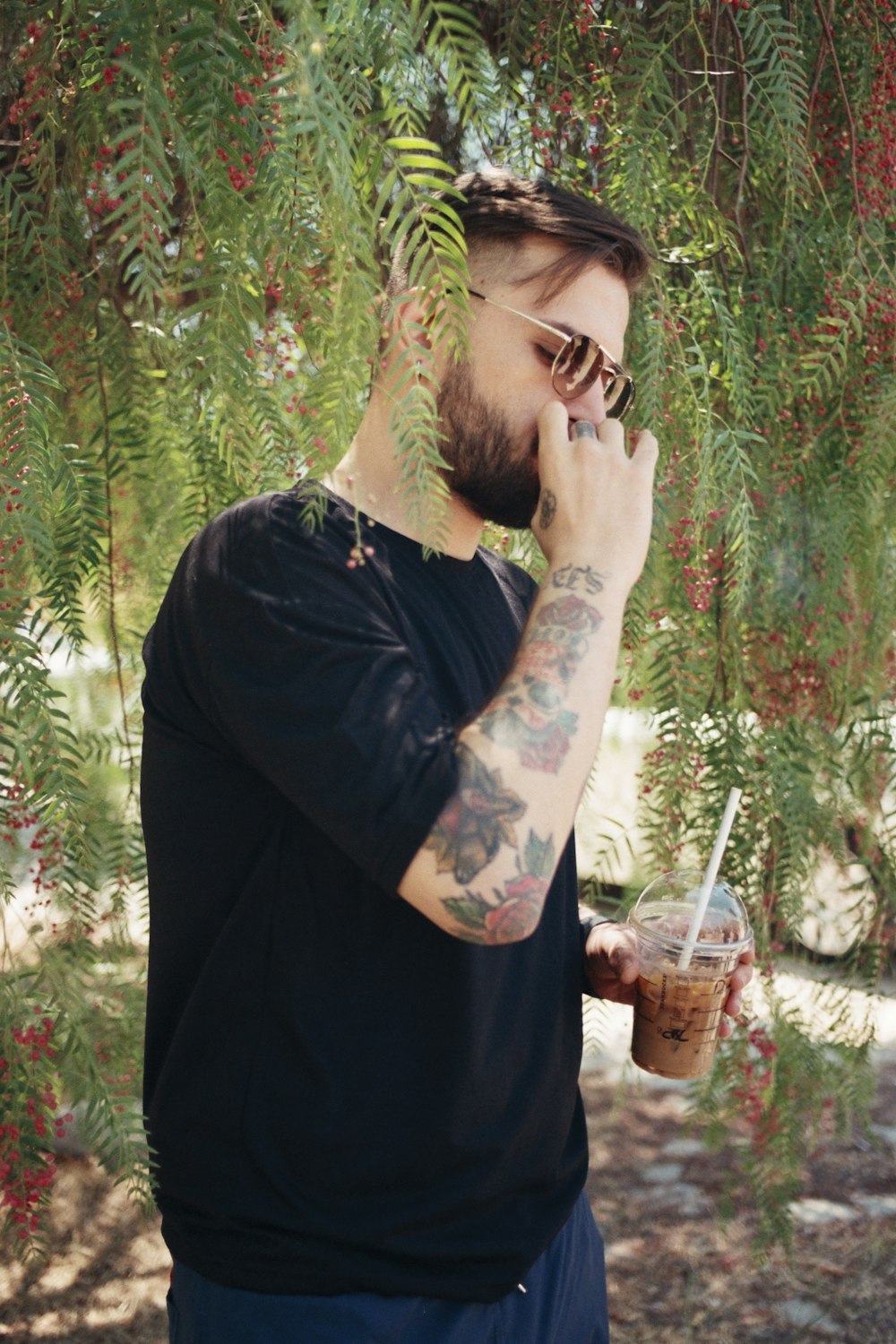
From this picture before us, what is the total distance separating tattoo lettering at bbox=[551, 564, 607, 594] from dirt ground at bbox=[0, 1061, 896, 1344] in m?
1.65

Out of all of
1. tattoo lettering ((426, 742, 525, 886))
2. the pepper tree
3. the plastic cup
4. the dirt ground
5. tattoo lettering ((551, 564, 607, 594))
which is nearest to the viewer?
the pepper tree

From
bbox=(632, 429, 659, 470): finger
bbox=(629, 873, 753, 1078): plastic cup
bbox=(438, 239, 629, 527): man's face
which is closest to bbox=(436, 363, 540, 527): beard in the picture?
bbox=(438, 239, 629, 527): man's face

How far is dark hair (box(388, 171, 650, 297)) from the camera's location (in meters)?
1.24

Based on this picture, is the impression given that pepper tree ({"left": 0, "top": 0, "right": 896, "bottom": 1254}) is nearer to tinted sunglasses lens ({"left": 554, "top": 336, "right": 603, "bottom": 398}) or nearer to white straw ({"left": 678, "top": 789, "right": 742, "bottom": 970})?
tinted sunglasses lens ({"left": 554, "top": 336, "right": 603, "bottom": 398})

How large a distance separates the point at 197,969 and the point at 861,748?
3.88ft

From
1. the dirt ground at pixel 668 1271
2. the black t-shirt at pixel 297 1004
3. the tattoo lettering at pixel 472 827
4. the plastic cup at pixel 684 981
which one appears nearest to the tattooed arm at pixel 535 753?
the tattoo lettering at pixel 472 827

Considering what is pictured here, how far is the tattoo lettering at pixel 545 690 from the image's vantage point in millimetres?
986

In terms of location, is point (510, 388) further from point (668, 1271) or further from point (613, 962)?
point (668, 1271)

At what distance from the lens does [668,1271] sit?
2.95 meters

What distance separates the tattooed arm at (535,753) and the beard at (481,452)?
4.7 inches

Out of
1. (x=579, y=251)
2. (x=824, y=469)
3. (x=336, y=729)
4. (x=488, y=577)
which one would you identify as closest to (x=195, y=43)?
(x=336, y=729)

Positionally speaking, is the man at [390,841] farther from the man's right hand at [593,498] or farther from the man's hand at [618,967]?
the man's hand at [618,967]

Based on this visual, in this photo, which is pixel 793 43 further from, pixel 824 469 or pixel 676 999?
pixel 676 999

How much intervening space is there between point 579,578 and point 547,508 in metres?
0.11
